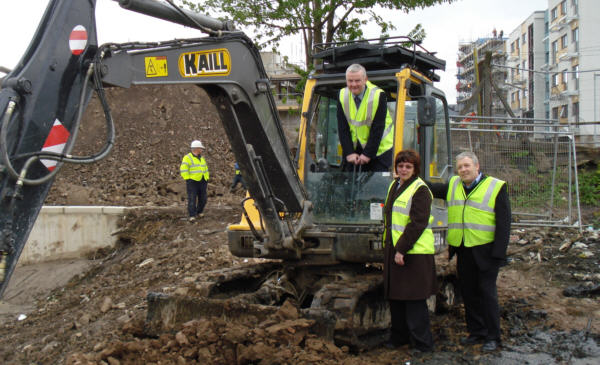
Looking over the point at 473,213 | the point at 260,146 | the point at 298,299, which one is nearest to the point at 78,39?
the point at 260,146

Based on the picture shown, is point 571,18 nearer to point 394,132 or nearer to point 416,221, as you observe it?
point 394,132

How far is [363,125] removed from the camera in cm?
546

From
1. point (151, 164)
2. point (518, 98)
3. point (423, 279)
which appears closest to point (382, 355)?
point (423, 279)

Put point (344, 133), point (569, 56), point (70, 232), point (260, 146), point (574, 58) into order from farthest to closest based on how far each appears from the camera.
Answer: point (574, 58) → point (569, 56) → point (70, 232) → point (344, 133) → point (260, 146)

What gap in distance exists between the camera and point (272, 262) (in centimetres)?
→ 643

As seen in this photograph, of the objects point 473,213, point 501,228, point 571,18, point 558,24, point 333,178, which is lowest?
point 501,228

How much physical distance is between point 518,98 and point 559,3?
12.7 metres

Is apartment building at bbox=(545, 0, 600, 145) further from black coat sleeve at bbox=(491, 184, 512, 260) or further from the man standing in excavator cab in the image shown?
the man standing in excavator cab

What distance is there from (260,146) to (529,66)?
5741 cm

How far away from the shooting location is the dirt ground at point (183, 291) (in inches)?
175

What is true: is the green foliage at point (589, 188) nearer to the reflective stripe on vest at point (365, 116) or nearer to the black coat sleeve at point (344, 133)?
the reflective stripe on vest at point (365, 116)

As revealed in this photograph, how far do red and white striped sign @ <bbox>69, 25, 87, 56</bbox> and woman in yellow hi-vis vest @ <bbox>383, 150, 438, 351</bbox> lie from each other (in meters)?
2.76

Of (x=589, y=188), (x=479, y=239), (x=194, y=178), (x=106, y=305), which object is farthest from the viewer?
(x=589, y=188)

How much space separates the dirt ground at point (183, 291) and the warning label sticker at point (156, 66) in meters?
2.07
